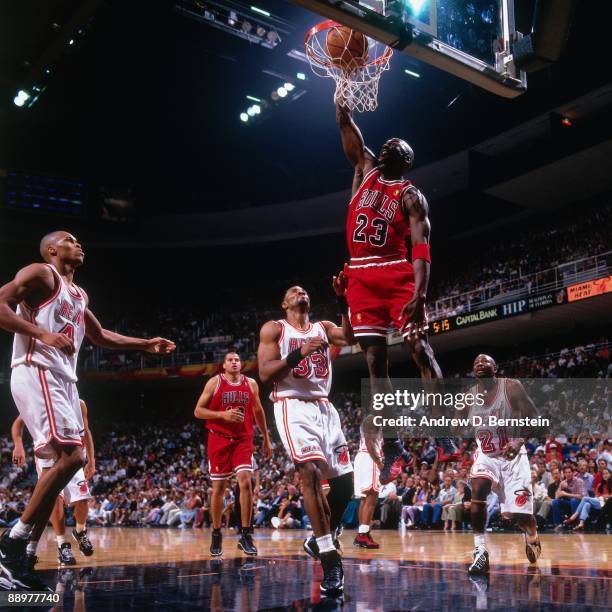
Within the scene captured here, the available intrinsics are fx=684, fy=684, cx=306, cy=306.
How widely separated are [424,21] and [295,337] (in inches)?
101

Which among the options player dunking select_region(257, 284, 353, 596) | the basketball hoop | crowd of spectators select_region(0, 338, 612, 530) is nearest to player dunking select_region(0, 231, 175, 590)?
player dunking select_region(257, 284, 353, 596)

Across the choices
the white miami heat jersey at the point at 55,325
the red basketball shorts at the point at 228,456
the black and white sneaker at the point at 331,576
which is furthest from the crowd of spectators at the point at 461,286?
the white miami heat jersey at the point at 55,325

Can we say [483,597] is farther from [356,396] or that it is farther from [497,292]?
[356,396]

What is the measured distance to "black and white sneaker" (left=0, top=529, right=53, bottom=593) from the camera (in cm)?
→ 391

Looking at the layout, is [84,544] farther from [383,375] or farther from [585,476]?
[585,476]

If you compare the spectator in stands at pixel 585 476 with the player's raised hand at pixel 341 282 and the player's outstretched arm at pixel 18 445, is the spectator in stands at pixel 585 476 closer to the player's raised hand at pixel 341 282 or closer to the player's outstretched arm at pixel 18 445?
the player's raised hand at pixel 341 282

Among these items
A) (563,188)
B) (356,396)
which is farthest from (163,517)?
(563,188)

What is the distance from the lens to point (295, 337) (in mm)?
5555

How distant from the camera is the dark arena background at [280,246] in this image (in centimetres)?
513

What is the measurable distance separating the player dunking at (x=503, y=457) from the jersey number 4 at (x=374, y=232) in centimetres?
245

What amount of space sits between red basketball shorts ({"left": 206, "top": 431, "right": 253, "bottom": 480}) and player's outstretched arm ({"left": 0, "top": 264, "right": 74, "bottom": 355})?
351 centimetres

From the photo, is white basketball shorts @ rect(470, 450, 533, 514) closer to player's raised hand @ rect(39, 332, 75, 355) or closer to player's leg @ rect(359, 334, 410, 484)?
player's leg @ rect(359, 334, 410, 484)

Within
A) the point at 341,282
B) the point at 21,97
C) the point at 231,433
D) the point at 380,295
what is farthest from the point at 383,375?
the point at 21,97

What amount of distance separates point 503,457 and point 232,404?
120 inches
